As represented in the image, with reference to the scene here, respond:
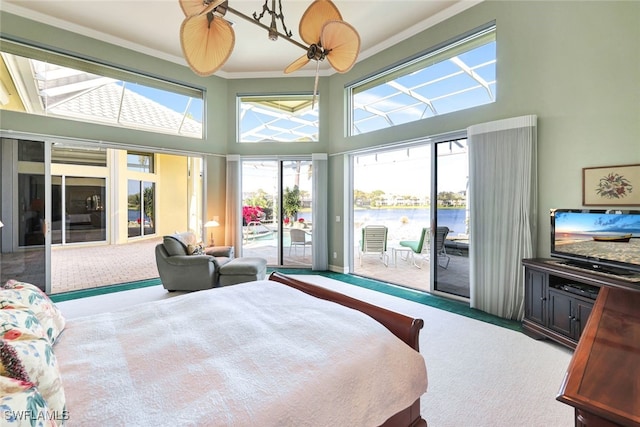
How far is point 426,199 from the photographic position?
5168 millimetres

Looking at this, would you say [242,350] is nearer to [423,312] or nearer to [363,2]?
[423,312]

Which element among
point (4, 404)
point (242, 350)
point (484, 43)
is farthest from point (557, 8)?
point (4, 404)

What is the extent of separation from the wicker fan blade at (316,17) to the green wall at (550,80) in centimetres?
248

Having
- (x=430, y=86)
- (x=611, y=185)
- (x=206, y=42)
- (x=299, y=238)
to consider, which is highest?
(x=430, y=86)

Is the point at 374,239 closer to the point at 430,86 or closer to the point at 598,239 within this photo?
the point at 430,86

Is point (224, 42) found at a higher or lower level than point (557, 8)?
lower

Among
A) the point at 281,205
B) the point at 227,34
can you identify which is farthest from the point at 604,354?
the point at 281,205

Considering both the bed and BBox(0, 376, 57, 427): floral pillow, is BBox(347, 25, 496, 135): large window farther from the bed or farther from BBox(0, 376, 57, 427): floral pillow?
BBox(0, 376, 57, 427): floral pillow

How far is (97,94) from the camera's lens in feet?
16.1

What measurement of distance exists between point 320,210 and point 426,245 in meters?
2.18

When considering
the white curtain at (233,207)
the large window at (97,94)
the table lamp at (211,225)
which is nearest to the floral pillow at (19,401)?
the large window at (97,94)

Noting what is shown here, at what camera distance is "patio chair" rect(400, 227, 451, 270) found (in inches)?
177

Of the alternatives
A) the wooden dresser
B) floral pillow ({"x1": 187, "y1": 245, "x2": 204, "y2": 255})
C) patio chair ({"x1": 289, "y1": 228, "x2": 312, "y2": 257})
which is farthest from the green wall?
patio chair ({"x1": 289, "y1": 228, "x2": 312, "y2": 257})

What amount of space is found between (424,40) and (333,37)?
2876 mm
